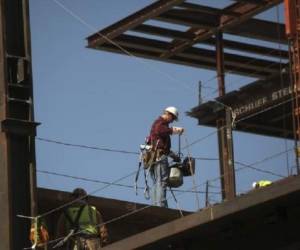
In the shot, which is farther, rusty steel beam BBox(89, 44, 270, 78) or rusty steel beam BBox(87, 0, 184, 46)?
rusty steel beam BBox(89, 44, 270, 78)

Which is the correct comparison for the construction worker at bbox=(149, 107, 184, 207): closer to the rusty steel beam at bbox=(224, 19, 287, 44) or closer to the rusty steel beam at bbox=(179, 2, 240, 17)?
the rusty steel beam at bbox=(179, 2, 240, 17)

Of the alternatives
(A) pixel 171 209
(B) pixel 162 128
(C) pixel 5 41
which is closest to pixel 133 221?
(A) pixel 171 209

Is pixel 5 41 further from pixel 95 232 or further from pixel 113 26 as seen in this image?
pixel 113 26

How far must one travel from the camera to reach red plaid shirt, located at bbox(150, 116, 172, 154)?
26500 millimetres

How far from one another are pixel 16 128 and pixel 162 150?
3.17m

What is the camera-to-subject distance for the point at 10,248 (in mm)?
25109

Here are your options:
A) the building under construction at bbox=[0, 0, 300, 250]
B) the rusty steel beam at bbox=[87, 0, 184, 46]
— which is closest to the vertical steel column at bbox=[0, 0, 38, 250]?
the building under construction at bbox=[0, 0, 300, 250]

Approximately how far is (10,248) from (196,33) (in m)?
15.4

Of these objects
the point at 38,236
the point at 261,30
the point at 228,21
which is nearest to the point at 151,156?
the point at 38,236

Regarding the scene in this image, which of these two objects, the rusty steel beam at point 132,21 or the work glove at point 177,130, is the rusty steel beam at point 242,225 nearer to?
the work glove at point 177,130

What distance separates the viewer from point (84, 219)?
2469cm

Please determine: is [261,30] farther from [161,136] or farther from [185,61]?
[161,136]

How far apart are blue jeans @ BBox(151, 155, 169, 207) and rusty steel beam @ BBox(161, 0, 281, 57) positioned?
36.6ft

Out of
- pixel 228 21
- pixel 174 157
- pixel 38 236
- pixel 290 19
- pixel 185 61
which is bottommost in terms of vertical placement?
pixel 38 236
